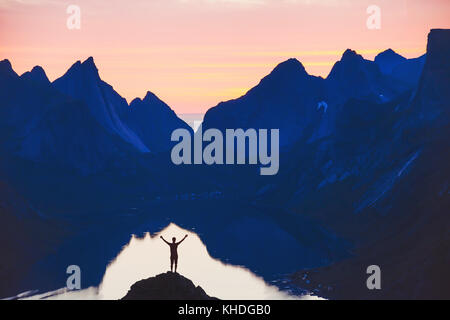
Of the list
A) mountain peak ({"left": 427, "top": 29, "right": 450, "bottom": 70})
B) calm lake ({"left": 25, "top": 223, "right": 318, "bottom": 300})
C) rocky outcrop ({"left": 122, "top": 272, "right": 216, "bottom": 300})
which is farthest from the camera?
mountain peak ({"left": 427, "top": 29, "right": 450, "bottom": 70})

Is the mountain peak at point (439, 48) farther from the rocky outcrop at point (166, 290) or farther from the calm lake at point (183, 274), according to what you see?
the rocky outcrop at point (166, 290)

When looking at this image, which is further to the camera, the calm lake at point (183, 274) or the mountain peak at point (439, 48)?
the mountain peak at point (439, 48)

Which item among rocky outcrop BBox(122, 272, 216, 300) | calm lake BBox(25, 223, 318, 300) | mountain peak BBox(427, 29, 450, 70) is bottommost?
rocky outcrop BBox(122, 272, 216, 300)

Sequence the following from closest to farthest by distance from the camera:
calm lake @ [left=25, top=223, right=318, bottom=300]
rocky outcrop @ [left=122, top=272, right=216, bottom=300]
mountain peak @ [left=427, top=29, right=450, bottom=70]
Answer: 1. rocky outcrop @ [left=122, top=272, right=216, bottom=300]
2. calm lake @ [left=25, top=223, right=318, bottom=300]
3. mountain peak @ [left=427, top=29, right=450, bottom=70]

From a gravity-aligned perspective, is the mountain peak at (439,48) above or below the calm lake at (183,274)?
above

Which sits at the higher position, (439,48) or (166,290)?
(439,48)

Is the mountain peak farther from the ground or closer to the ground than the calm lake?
farther from the ground

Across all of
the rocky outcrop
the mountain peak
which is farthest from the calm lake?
the mountain peak

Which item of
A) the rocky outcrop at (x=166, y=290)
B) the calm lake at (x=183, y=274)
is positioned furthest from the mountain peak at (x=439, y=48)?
the rocky outcrop at (x=166, y=290)

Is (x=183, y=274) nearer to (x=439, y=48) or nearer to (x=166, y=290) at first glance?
(x=166, y=290)

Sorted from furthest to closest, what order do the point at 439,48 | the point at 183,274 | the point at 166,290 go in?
the point at 439,48 → the point at 183,274 → the point at 166,290

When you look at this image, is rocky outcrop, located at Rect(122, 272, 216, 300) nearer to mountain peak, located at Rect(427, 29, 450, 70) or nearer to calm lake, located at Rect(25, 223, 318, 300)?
calm lake, located at Rect(25, 223, 318, 300)

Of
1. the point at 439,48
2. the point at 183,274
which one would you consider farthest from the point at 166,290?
the point at 439,48
